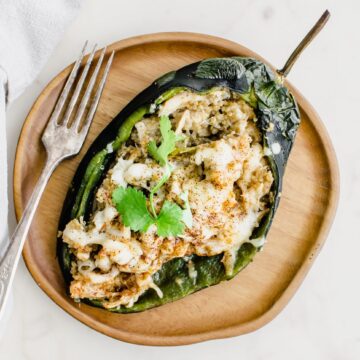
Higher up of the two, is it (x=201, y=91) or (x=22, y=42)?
(x=201, y=91)

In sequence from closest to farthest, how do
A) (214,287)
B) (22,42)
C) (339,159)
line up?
(22,42) < (214,287) < (339,159)

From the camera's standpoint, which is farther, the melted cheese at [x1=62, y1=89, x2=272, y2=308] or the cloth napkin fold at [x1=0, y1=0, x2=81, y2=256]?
the cloth napkin fold at [x1=0, y1=0, x2=81, y2=256]

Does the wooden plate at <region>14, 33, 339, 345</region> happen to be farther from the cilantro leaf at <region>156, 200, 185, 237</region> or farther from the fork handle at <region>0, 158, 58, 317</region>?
the cilantro leaf at <region>156, 200, 185, 237</region>

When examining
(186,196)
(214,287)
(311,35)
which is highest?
(311,35)

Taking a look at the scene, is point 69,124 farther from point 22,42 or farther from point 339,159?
point 339,159

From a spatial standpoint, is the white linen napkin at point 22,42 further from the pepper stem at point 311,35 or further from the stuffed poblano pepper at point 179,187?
the pepper stem at point 311,35

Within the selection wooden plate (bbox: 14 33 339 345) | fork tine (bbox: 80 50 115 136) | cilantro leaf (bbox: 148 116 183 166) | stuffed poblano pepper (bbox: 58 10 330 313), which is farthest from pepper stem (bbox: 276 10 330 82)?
fork tine (bbox: 80 50 115 136)

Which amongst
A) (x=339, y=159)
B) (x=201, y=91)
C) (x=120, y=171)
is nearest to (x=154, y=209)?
(x=120, y=171)

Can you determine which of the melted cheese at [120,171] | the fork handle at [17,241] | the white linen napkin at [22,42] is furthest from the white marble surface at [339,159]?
the melted cheese at [120,171]
